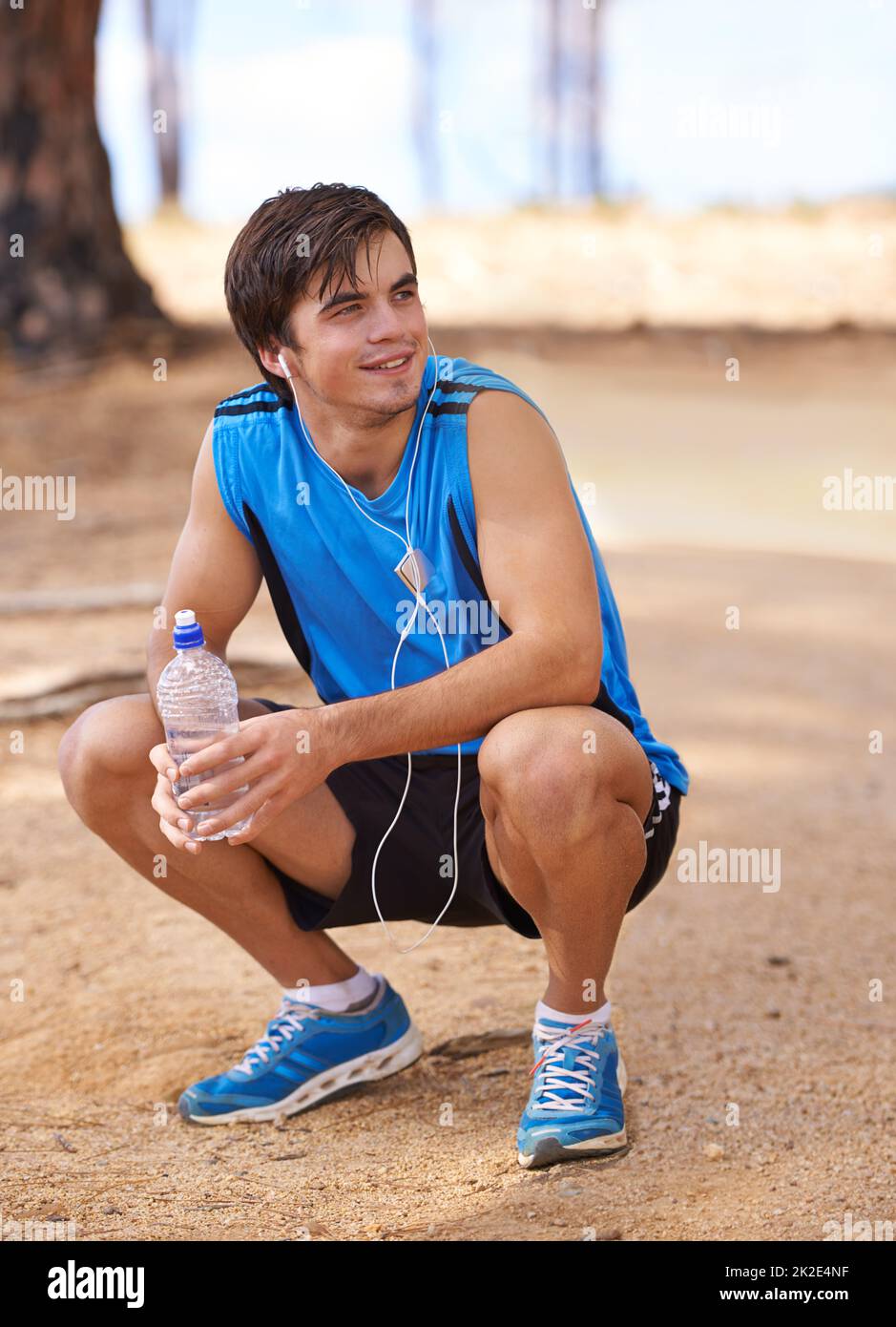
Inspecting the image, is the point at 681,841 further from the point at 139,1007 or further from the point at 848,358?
the point at 848,358

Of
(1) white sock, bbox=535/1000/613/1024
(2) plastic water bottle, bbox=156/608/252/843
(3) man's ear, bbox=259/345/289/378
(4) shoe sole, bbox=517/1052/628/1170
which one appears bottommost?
(4) shoe sole, bbox=517/1052/628/1170

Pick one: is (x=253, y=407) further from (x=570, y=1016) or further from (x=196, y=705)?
(x=570, y=1016)

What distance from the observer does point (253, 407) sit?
104 inches

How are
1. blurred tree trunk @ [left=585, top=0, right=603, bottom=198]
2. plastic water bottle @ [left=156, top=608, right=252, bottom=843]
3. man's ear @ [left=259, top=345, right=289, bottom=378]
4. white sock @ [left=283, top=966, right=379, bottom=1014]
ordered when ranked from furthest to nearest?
blurred tree trunk @ [left=585, top=0, right=603, bottom=198] → white sock @ [left=283, top=966, right=379, bottom=1014] → man's ear @ [left=259, top=345, right=289, bottom=378] → plastic water bottle @ [left=156, top=608, right=252, bottom=843]

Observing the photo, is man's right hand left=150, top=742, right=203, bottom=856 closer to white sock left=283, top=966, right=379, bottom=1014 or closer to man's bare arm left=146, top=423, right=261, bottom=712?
man's bare arm left=146, top=423, right=261, bottom=712

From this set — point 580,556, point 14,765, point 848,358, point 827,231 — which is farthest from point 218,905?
point 827,231

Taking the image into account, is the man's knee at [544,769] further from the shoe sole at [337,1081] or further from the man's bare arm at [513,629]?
the shoe sole at [337,1081]

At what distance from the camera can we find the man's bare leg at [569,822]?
229cm

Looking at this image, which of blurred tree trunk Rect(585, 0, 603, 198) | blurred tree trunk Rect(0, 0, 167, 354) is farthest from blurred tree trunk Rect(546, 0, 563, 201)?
blurred tree trunk Rect(0, 0, 167, 354)

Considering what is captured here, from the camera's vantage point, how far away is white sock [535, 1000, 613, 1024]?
2.50 meters

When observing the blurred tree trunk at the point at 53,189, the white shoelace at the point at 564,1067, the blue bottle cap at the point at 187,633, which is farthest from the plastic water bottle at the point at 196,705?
the blurred tree trunk at the point at 53,189

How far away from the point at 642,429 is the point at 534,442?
27.3 feet

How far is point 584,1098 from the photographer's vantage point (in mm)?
2438

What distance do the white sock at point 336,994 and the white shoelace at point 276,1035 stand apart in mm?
18
